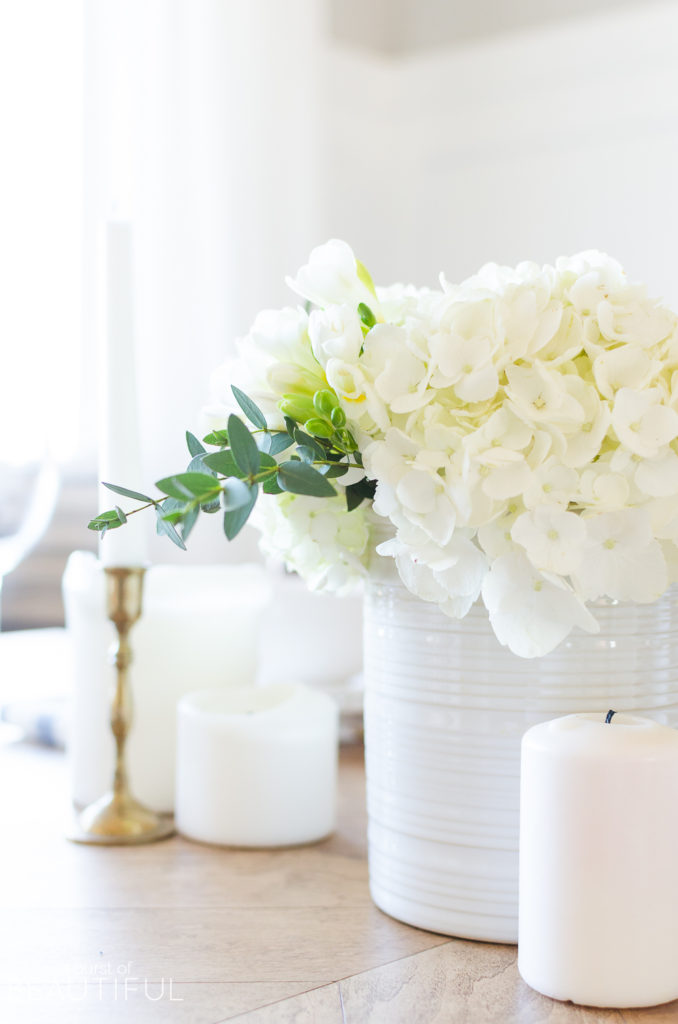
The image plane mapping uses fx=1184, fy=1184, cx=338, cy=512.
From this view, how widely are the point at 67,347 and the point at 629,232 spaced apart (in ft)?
2.56

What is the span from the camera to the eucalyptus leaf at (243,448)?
564mm

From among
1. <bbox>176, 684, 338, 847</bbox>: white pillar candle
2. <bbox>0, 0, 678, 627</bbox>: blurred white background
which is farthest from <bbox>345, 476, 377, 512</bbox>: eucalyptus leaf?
<bbox>0, 0, 678, 627</bbox>: blurred white background

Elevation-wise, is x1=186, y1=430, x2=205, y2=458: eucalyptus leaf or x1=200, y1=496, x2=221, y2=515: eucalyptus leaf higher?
x1=186, y1=430, x2=205, y2=458: eucalyptus leaf

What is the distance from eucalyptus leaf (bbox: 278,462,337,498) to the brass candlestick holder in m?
0.29

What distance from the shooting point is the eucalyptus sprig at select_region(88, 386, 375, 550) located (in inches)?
22.2

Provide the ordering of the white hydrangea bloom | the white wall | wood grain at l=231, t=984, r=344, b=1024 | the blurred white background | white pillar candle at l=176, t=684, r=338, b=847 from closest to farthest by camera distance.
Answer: wood grain at l=231, t=984, r=344, b=1024 < the white hydrangea bloom < white pillar candle at l=176, t=684, r=338, b=847 < the blurred white background < the white wall

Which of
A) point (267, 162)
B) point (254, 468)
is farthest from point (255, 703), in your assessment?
point (267, 162)

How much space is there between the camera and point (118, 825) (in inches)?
32.6

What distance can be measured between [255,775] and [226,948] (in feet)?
0.60

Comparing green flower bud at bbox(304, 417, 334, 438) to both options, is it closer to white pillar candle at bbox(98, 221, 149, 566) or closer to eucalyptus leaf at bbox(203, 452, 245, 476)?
eucalyptus leaf at bbox(203, 452, 245, 476)

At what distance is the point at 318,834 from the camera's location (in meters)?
0.83

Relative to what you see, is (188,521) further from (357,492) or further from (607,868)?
(607,868)

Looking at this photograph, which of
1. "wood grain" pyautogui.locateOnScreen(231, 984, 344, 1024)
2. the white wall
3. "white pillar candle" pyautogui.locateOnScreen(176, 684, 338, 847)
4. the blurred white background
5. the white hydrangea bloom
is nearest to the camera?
"wood grain" pyautogui.locateOnScreen(231, 984, 344, 1024)

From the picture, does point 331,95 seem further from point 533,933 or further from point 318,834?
point 533,933
